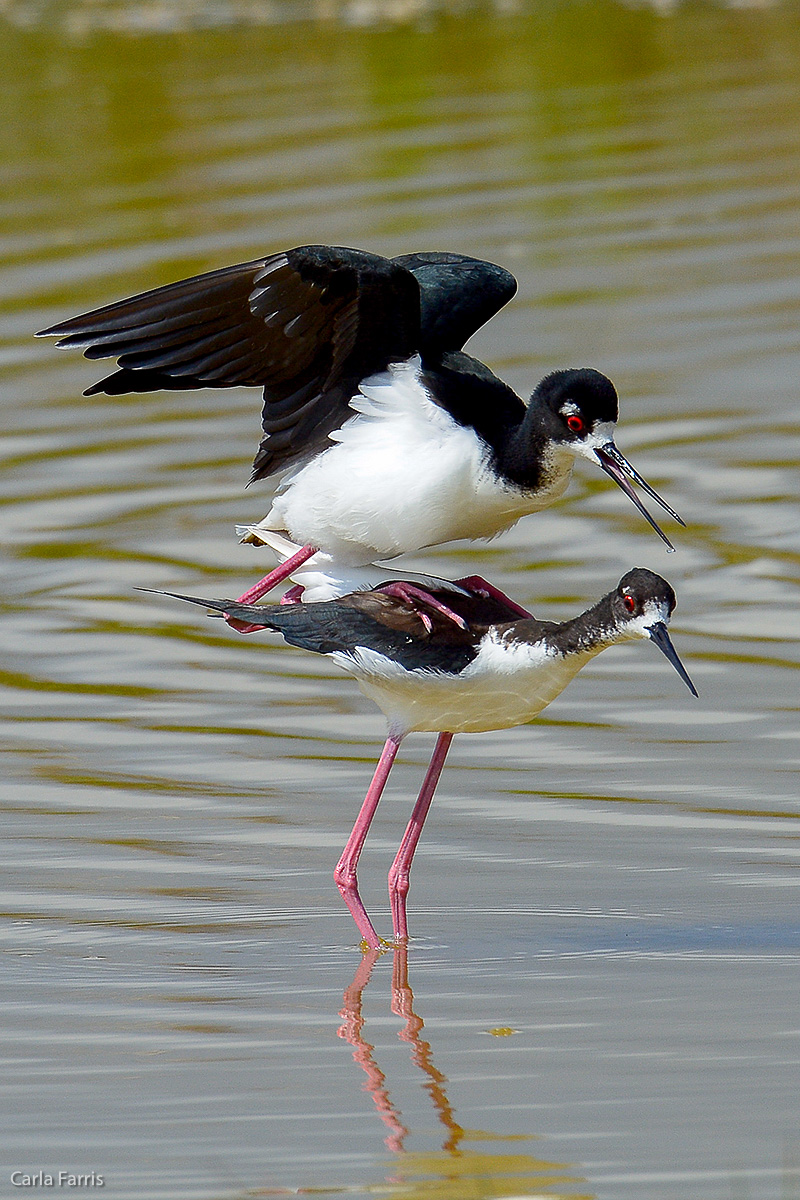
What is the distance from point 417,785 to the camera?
7.75 meters

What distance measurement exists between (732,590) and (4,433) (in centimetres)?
446

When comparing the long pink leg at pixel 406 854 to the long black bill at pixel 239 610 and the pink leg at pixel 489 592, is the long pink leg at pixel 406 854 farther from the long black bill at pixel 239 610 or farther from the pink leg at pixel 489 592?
the long black bill at pixel 239 610

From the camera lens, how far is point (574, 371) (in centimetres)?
689

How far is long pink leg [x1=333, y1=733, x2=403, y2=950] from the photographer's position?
6.65 meters

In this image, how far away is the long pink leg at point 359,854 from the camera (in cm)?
665

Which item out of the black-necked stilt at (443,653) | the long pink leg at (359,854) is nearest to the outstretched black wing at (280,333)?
the black-necked stilt at (443,653)

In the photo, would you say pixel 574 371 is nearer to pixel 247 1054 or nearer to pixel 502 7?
pixel 247 1054

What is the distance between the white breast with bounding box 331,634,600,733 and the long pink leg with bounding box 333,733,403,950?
149 mm

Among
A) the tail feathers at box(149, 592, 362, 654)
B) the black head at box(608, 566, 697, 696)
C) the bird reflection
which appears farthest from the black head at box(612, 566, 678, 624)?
the bird reflection

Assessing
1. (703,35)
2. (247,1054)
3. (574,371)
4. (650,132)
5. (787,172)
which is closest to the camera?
(247,1054)

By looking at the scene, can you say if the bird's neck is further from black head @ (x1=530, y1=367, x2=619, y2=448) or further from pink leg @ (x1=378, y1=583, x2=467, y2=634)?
pink leg @ (x1=378, y1=583, x2=467, y2=634)

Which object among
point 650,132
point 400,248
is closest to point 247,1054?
point 400,248

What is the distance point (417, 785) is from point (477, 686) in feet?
4.05

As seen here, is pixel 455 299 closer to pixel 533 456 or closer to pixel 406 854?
pixel 533 456
